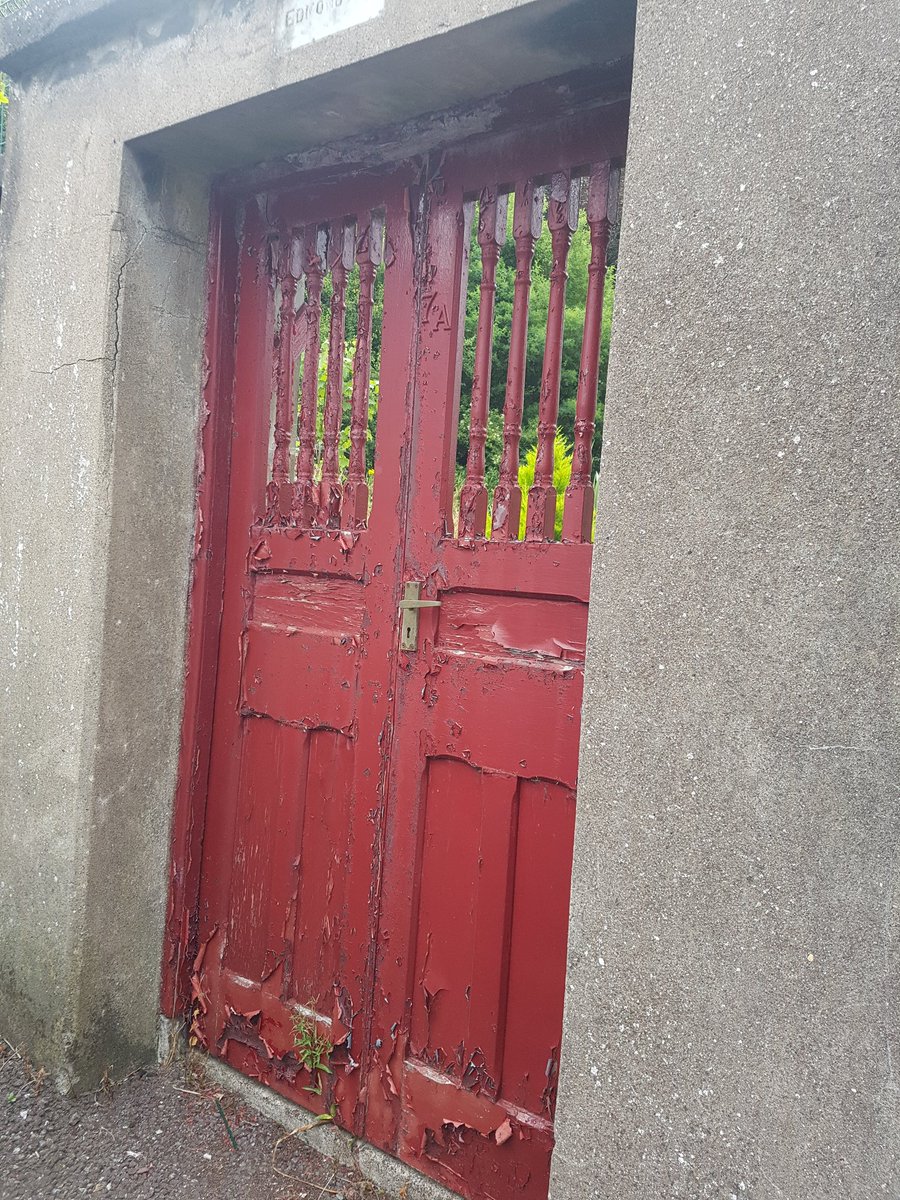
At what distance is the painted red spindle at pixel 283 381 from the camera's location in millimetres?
2691

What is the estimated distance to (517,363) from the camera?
2205 millimetres

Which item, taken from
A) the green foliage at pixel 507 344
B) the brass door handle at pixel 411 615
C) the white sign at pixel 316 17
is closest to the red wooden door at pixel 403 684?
the brass door handle at pixel 411 615

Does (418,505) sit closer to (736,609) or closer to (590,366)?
(590,366)

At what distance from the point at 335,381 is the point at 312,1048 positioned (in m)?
1.84

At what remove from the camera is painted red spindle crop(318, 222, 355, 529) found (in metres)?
2.59

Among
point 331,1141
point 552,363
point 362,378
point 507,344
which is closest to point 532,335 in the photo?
point 507,344

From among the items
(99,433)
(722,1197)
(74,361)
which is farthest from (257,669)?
(722,1197)

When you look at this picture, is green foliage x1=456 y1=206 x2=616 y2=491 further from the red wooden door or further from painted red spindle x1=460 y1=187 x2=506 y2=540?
painted red spindle x1=460 y1=187 x2=506 y2=540

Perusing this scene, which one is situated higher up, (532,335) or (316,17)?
(532,335)

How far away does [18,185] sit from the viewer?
2.83 meters

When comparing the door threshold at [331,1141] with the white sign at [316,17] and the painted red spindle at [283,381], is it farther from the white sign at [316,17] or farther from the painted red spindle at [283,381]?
the white sign at [316,17]

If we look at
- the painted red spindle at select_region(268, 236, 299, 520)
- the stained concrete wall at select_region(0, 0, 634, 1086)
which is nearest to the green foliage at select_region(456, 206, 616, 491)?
the painted red spindle at select_region(268, 236, 299, 520)

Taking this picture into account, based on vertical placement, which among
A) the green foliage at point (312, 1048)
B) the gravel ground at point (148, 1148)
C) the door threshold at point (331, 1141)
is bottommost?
the gravel ground at point (148, 1148)

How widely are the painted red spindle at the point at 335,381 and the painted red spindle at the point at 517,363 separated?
576 mm
